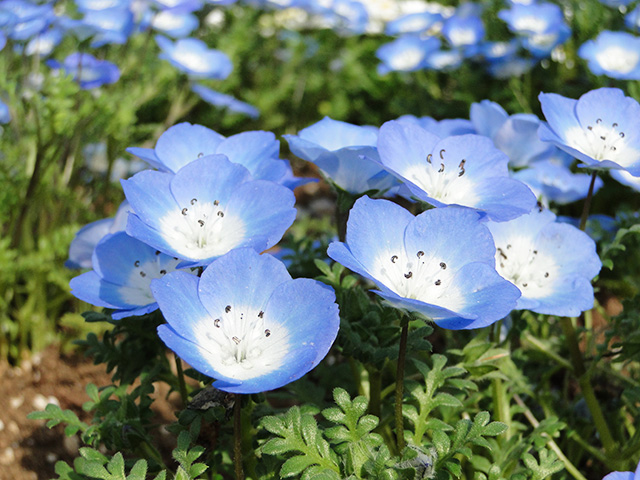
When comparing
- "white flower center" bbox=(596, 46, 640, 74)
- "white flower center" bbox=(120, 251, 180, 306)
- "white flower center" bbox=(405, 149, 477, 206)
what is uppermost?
"white flower center" bbox=(405, 149, 477, 206)

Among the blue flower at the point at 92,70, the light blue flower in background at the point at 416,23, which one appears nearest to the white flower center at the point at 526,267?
the blue flower at the point at 92,70

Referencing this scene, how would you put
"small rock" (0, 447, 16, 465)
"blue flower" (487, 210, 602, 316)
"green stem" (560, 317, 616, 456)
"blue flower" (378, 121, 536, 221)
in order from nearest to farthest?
1. "blue flower" (378, 121, 536, 221)
2. "blue flower" (487, 210, 602, 316)
3. "green stem" (560, 317, 616, 456)
4. "small rock" (0, 447, 16, 465)

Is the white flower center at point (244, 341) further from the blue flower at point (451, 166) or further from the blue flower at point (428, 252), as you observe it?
the blue flower at point (451, 166)

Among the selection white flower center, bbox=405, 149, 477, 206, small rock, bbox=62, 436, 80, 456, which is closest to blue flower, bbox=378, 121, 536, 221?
white flower center, bbox=405, 149, 477, 206

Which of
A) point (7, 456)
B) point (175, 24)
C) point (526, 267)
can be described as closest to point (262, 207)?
point (526, 267)

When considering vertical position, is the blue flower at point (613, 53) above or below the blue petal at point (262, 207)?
below

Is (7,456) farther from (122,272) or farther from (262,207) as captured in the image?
(262,207)

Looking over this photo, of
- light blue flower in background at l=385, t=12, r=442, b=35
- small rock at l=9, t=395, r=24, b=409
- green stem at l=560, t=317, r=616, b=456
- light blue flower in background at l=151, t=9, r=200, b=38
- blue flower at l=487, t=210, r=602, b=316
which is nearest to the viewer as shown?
blue flower at l=487, t=210, r=602, b=316

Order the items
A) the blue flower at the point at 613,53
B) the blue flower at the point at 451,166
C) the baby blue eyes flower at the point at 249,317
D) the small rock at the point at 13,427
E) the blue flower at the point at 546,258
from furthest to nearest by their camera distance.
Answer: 1. the blue flower at the point at 613,53
2. the small rock at the point at 13,427
3. the blue flower at the point at 546,258
4. the blue flower at the point at 451,166
5. the baby blue eyes flower at the point at 249,317

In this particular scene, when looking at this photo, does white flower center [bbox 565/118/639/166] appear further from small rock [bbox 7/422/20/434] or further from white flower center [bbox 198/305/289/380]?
small rock [bbox 7/422/20/434]
